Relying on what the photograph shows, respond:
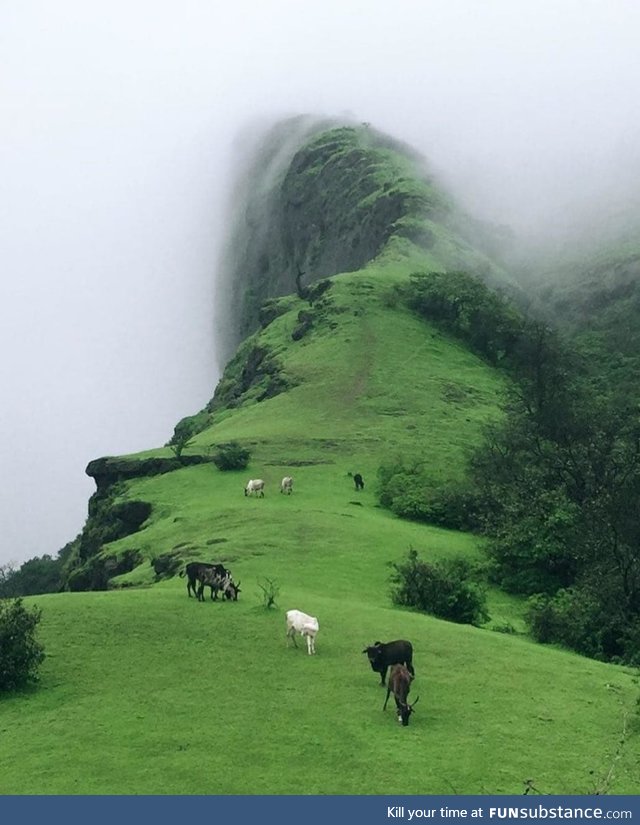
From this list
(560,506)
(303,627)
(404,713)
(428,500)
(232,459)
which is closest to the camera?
(404,713)

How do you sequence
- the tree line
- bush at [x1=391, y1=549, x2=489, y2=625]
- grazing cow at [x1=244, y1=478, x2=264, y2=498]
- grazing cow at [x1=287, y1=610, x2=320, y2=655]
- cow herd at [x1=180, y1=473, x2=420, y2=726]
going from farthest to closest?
grazing cow at [x1=244, y1=478, x2=264, y2=498] < the tree line < bush at [x1=391, y1=549, x2=489, y2=625] < grazing cow at [x1=287, y1=610, x2=320, y2=655] < cow herd at [x1=180, y1=473, x2=420, y2=726]

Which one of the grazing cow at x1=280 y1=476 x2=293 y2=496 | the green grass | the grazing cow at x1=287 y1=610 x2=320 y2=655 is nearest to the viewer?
the green grass

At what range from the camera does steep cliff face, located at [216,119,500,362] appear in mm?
149312

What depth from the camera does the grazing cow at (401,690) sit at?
2117cm

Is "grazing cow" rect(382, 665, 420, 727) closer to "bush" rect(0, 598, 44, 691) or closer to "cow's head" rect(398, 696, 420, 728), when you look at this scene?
"cow's head" rect(398, 696, 420, 728)

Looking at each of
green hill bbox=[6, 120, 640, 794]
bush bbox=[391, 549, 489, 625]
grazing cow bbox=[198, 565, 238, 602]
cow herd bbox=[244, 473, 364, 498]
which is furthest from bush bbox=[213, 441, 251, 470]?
grazing cow bbox=[198, 565, 238, 602]

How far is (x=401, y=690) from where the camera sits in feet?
70.6

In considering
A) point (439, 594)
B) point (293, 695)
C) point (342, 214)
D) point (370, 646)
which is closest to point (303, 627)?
point (370, 646)

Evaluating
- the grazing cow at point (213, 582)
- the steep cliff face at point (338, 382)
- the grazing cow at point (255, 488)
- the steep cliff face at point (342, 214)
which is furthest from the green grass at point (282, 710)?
the steep cliff face at point (342, 214)

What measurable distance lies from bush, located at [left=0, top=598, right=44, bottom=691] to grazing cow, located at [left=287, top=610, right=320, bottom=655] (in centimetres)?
613

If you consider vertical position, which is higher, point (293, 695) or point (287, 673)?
point (287, 673)

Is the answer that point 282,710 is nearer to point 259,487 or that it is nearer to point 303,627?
point 303,627

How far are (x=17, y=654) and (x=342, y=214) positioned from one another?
5691 inches

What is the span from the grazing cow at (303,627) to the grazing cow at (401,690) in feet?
13.5
